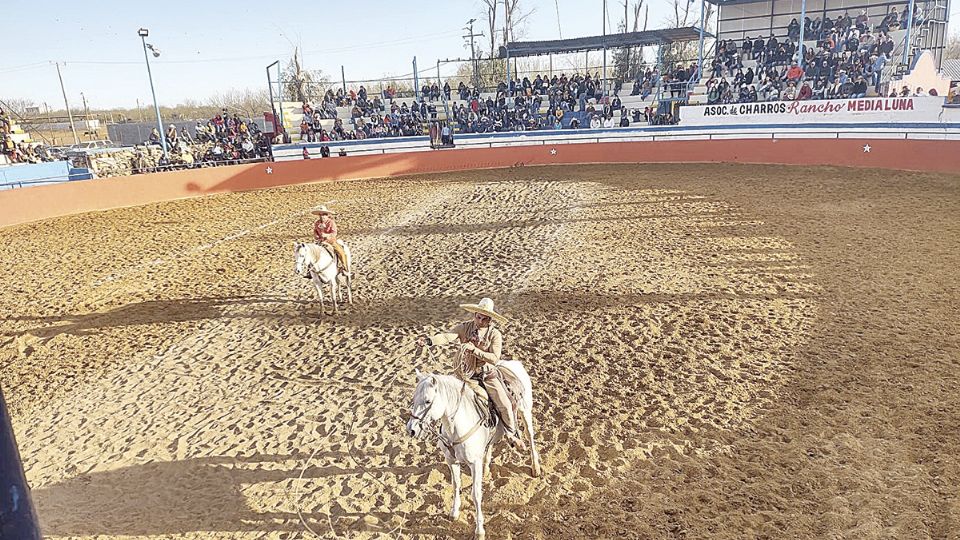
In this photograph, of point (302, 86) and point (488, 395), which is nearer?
point (488, 395)

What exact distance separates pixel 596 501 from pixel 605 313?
5.08m

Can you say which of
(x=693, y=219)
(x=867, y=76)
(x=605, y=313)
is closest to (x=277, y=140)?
(x=693, y=219)

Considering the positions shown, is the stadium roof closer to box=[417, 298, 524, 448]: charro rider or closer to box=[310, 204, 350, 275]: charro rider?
box=[310, 204, 350, 275]: charro rider

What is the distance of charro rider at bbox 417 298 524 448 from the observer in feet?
19.9

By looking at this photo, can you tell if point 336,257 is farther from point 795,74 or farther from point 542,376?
point 795,74

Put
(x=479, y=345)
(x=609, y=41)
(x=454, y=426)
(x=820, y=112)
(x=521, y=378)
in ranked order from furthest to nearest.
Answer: (x=609, y=41) → (x=820, y=112) → (x=521, y=378) → (x=479, y=345) → (x=454, y=426)

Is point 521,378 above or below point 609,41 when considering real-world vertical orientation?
below

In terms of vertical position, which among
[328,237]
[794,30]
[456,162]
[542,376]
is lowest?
[542,376]

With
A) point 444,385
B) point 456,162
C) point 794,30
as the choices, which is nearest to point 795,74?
point 794,30

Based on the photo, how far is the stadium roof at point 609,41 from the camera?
112 ft

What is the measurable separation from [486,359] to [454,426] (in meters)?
0.83

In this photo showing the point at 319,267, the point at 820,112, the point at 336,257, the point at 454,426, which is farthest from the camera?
the point at 820,112

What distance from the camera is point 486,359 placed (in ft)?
19.7

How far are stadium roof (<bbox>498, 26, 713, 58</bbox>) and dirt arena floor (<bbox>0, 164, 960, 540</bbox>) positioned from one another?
2049 cm
